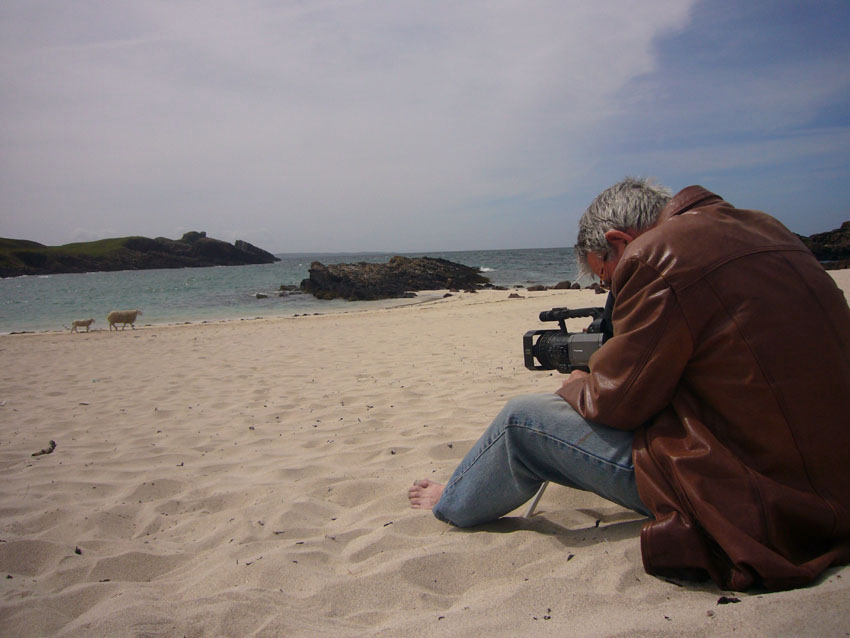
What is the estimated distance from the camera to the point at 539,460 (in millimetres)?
2025

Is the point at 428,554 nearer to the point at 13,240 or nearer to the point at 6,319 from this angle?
the point at 6,319

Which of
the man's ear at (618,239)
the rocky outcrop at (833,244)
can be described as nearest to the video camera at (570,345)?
the man's ear at (618,239)

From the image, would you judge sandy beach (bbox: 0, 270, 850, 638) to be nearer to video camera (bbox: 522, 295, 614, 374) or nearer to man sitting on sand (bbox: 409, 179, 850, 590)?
man sitting on sand (bbox: 409, 179, 850, 590)

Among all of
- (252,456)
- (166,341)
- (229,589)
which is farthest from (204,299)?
(229,589)

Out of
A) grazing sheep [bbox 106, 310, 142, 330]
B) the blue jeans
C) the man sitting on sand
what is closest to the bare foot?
the blue jeans

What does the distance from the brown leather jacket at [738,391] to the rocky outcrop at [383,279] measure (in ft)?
69.9

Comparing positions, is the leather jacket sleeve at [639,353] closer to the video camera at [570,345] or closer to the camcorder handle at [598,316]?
the camcorder handle at [598,316]

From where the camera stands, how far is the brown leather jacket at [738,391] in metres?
1.44

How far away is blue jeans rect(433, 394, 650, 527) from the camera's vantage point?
1844 mm

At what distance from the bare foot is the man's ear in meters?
1.38

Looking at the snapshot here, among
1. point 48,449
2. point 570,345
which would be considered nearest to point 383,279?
point 48,449

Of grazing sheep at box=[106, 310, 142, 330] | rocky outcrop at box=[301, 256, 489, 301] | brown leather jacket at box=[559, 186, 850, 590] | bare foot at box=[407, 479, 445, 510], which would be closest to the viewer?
brown leather jacket at box=[559, 186, 850, 590]

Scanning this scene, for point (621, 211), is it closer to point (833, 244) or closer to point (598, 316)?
point (598, 316)

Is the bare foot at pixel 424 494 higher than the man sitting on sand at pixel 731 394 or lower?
lower
